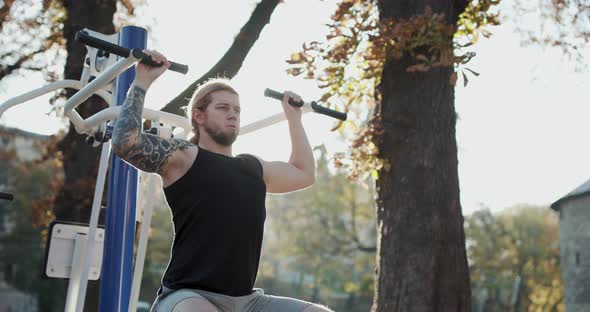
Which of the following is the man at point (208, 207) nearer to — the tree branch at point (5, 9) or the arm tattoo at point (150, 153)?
the arm tattoo at point (150, 153)

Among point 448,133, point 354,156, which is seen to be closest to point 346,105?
point 354,156

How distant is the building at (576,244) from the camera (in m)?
5.73

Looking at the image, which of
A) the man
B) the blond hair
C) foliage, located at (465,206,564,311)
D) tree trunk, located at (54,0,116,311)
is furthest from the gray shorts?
foliage, located at (465,206,564,311)

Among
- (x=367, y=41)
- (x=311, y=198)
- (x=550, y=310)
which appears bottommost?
(x=550, y=310)

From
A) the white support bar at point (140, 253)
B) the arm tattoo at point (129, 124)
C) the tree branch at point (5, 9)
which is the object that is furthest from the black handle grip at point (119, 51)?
the tree branch at point (5, 9)

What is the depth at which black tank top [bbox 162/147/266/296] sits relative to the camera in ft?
7.69

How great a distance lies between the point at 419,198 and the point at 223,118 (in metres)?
1.98

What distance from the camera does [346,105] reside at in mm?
4883

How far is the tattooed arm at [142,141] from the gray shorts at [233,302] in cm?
44

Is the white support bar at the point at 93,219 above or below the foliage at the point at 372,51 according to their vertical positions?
below

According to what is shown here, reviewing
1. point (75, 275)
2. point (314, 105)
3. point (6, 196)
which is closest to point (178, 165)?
point (314, 105)

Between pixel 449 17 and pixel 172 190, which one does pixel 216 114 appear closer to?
pixel 172 190

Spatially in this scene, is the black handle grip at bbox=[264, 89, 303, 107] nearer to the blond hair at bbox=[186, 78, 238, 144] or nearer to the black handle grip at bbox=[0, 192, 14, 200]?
the blond hair at bbox=[186, 78, 238, 144]

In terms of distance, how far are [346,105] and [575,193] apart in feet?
7.56
